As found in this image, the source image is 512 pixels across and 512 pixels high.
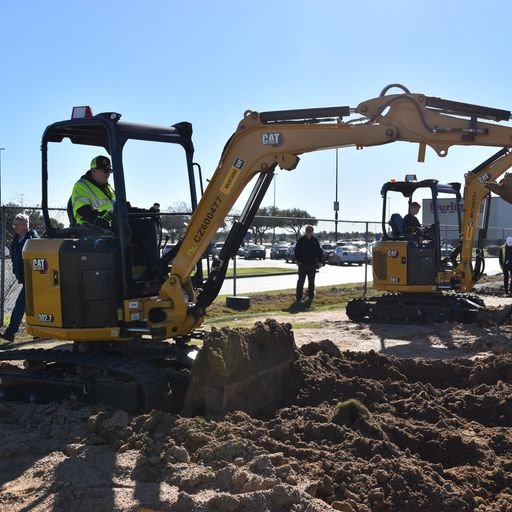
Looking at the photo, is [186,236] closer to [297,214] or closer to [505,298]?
[505,298]

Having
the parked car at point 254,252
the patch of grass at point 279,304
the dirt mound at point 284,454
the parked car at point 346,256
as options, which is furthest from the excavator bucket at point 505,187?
the parked car at point 254,252

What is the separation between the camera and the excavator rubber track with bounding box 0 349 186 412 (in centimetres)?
607

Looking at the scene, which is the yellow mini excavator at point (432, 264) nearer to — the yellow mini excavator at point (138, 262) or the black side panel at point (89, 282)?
the yellow mini excavator at point (138, 262)

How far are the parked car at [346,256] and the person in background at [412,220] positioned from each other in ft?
88.7

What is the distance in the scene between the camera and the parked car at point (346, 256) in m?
41.1

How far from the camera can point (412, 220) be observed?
13719mm

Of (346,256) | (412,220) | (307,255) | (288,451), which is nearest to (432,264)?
(412,220)

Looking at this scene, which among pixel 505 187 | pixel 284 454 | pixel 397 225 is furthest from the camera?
pixel 397 225

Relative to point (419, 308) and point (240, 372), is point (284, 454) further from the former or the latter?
point (419, 308)

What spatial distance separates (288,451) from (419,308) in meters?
8.73

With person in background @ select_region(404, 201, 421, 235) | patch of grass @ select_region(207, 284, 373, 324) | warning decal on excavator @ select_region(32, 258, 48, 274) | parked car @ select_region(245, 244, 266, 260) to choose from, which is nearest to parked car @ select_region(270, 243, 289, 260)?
parked car @ select_region(245, 244, 266, 260)

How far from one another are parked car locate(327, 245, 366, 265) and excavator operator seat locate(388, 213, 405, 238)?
2738cm

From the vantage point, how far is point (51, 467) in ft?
16.2

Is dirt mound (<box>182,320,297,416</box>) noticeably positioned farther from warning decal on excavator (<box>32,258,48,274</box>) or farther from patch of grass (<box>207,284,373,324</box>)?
patch of grass (<box>207,284,373,324</box>)
